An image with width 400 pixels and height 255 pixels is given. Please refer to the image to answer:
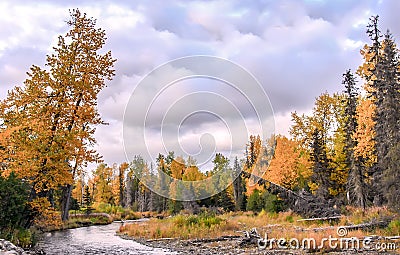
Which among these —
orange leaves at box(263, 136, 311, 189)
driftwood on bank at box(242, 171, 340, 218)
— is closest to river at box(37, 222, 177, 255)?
driftwood on bank at box(242, 171, 340, 218)

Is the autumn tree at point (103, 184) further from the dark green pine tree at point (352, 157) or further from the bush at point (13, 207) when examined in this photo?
the bush at point (13, 207)

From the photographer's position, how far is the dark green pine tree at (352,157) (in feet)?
89.7

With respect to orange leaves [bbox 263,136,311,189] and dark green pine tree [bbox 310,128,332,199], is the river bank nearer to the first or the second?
dark green pine tree [bbox 310,128,332,199]

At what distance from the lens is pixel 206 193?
53.3 metres

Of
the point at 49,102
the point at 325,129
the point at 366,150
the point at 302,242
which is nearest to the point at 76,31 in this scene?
the point at 49,102

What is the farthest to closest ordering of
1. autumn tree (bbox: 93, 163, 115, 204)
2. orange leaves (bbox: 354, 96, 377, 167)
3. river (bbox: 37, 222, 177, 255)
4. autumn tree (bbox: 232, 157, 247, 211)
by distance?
autumn tree (bbox: 93, 163, 115, 204) < autumn tree (bbox: 232, 157, 247, 211) < orange leaves (bbox: 354, 96, 377, 167) < river (bbox: 37, 222, 177, 255)

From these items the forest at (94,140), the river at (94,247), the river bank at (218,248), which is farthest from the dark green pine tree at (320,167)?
the river at (94,247)

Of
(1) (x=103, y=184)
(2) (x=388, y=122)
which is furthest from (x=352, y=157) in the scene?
(1) (x=103, y=184)

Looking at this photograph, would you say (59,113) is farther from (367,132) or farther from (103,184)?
(103,184)

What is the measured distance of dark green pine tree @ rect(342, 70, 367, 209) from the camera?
2734 centimetres

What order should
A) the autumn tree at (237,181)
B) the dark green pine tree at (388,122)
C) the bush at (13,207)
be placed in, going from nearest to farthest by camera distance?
the bush at (13,207)
the dark green pine tree at (388,122)
the autumn tree at (237,181)

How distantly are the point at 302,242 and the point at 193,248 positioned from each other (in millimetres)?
5065

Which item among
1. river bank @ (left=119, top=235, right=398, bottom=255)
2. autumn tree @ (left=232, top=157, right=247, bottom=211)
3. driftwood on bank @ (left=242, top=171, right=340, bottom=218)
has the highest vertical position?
autumn tree @ (left=232, top=157, right=247, bottom=211)

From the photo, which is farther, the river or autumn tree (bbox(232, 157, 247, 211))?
autumn tree (bbox(232, 157, 247, 211))
